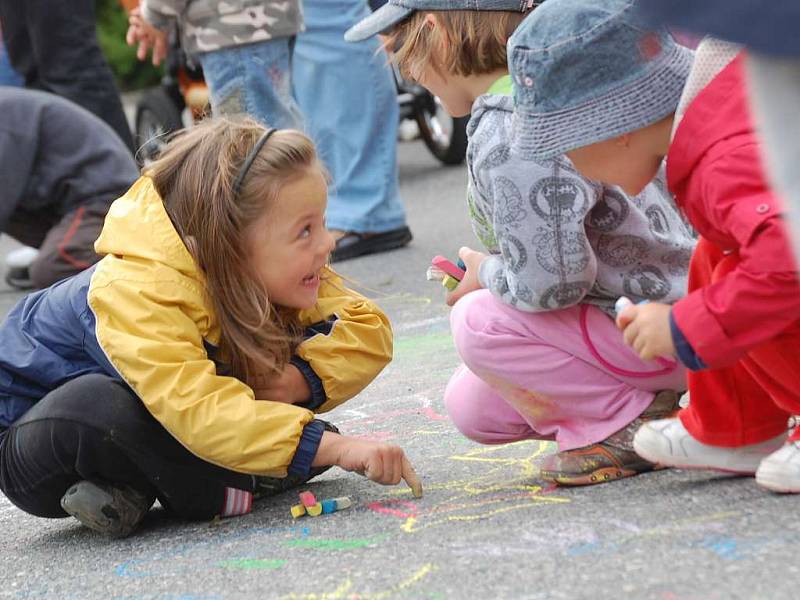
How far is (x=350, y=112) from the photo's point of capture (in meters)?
4.97

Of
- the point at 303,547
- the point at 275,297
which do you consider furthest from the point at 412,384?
the point at 303,547

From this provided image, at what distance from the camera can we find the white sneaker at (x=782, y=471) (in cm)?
196

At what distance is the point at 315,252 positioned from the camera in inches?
96.9

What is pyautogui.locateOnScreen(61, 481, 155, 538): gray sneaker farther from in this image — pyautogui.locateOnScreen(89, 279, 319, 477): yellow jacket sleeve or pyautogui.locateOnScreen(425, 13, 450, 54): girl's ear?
pyautogui.locateOnScreen(425, 13, 450, 54): girl's ear

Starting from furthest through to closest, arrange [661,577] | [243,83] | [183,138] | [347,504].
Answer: [243,83] < [183,138] < [347,504] < [661,577]

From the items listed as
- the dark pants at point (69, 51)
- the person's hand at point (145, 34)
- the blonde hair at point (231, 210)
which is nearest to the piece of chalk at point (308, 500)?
the blonde hair at point (231, 210)

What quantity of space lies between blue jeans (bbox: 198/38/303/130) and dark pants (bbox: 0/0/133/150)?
99 cm

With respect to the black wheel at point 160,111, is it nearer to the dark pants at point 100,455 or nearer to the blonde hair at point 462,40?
the blonde hair at point 462,40

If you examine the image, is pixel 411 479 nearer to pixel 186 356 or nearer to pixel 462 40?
pixel 186 356

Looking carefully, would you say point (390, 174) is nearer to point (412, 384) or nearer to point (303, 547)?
point (412, 384)

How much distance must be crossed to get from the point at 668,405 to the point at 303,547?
681 mm

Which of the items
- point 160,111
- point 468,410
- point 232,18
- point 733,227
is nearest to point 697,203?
point 733,227

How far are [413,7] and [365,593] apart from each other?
1.14 m

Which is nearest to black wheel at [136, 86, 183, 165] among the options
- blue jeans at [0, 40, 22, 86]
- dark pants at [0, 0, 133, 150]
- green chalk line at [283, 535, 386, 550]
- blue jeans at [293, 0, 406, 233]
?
blue jeans at [0, 40, 22, 86]
